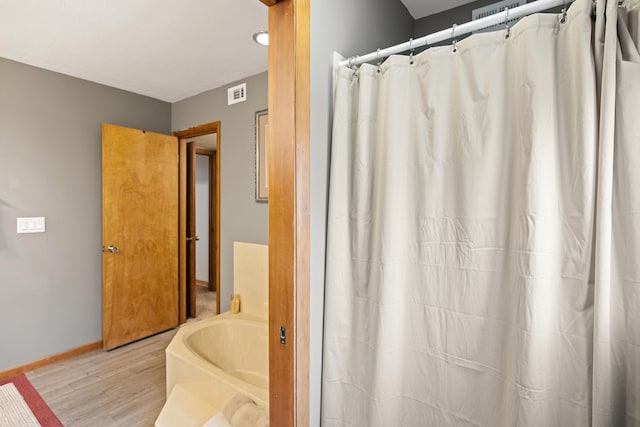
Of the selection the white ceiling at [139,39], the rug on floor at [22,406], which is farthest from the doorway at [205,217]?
the rug on floor at [22,406]

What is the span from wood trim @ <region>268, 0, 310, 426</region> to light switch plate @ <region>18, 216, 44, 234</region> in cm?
260


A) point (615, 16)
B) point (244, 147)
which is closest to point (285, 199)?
point (615, 16)

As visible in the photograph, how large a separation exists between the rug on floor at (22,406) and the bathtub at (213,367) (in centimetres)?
76

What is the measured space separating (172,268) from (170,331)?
67 centimetres

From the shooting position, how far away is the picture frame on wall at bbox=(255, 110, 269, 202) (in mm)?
2648

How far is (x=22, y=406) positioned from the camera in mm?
2070

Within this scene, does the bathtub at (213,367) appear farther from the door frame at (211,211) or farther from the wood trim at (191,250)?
the door frame at (211,211)

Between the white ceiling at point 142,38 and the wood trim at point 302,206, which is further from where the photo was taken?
the white ceiling at point 142,38

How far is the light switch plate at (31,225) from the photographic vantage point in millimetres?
2473

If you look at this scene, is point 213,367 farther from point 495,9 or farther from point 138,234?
point 495,9

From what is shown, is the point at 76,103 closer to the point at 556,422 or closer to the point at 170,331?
the point at 170,331

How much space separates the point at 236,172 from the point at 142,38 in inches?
46.5

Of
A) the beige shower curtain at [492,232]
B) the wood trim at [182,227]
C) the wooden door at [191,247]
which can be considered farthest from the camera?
the wooden door at [191,247]

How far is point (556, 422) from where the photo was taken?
0.84m
